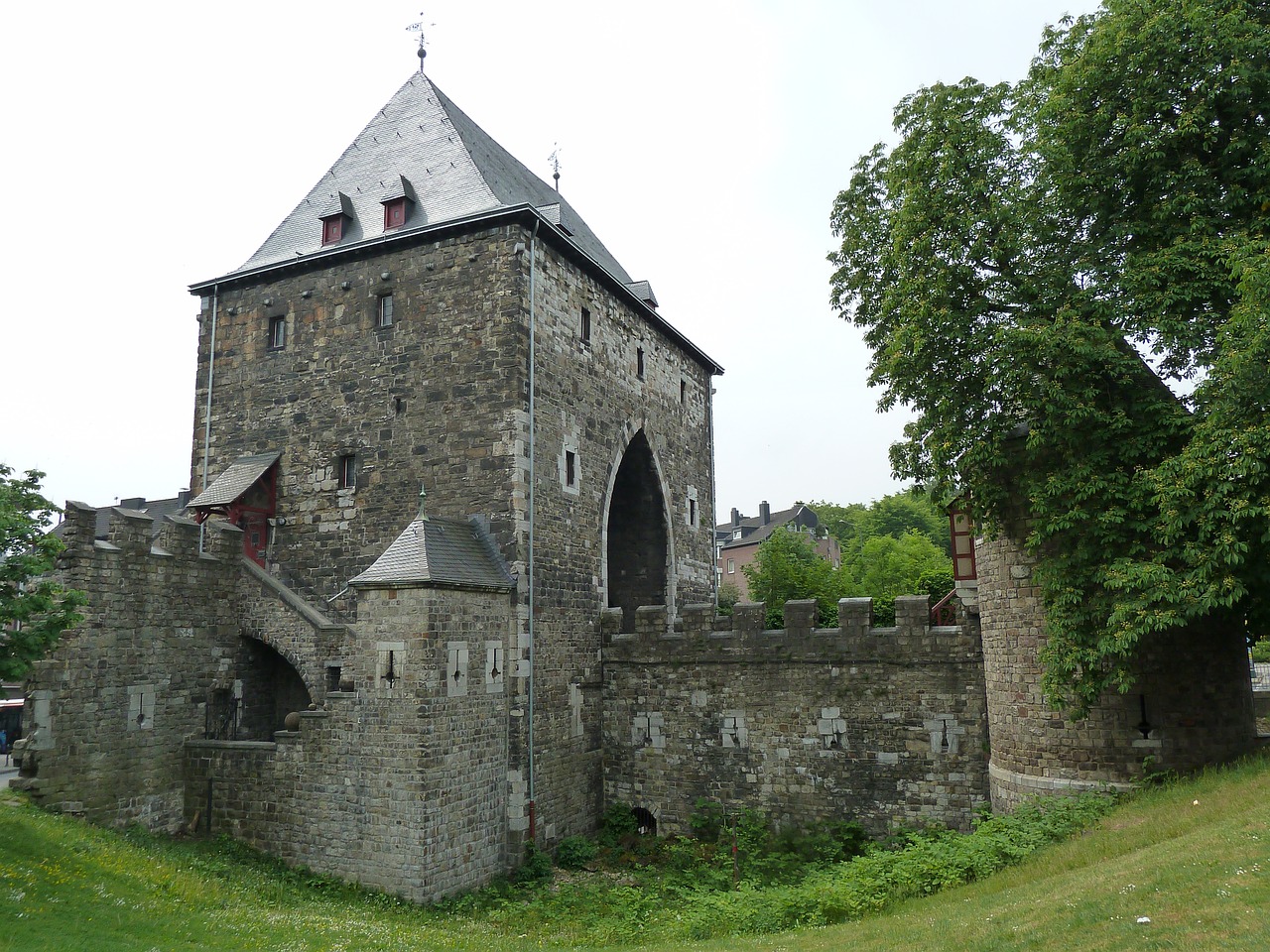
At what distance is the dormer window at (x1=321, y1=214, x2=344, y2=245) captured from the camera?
18062mm

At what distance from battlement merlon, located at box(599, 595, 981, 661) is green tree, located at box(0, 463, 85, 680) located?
10.0m

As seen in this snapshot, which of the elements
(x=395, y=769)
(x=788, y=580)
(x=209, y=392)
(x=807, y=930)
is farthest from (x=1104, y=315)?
(x=788, y=580)

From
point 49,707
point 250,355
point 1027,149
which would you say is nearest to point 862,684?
point 1027,149

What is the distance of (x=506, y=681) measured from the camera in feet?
48.9

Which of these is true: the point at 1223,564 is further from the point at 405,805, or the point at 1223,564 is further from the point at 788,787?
the point at 405,805

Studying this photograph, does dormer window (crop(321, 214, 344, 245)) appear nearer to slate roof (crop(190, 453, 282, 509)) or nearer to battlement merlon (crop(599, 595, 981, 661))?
slate roof (crop(190, 453, 282, 509))

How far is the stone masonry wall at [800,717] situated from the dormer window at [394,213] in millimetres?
9017

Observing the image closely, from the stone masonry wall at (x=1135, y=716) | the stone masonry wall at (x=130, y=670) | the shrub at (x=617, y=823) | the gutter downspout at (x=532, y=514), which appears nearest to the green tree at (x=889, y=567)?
the shrub at (x=617, y=823)

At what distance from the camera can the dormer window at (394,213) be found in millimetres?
17484

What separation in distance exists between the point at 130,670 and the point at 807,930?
36.5 feet

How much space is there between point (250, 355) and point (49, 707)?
27.0 feet

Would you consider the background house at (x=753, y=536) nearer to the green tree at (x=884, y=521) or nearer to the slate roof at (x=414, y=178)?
the green tree at (x=884, y=521)

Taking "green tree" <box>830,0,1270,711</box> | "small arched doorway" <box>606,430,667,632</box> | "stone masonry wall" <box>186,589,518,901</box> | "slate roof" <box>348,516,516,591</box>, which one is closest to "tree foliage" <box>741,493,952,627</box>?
"small arched doorway" <box>606,430,667,632</box>

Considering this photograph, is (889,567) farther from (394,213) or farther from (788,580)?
(394,213)
